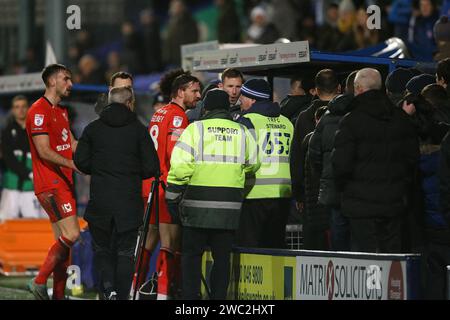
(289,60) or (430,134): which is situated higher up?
(289,60)

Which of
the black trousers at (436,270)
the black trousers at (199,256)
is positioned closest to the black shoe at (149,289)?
the black trousers at (199,256)

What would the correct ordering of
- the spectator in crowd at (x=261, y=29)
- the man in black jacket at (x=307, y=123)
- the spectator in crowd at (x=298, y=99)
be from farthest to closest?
the spectator in crowd at (x=261, y=29)
the spectator in crowd at (x=298, y=99)
the man in black jacket at (x=307, y=123)

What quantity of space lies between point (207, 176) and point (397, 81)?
1.84 metres

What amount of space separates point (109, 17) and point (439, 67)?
20493mm

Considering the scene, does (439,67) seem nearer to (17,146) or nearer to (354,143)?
(354,143)

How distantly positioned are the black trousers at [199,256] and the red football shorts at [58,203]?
1576 mm

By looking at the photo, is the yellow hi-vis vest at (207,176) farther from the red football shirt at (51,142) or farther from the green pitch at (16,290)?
the green pitch at (16,290)

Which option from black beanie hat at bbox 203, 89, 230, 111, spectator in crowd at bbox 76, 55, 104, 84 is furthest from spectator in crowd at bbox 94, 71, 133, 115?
spectator in crowd at bbox 76, 55, 104, 84

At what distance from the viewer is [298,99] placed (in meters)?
12.7

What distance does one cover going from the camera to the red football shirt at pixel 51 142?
40.0ft
